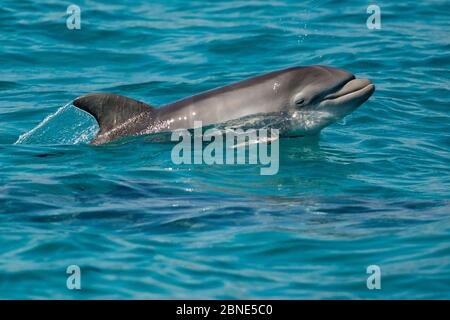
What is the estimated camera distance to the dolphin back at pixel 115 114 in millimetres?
13633

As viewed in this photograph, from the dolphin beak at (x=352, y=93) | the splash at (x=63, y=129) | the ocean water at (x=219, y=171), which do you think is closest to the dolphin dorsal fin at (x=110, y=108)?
the ocean water at (x=219, y=171)

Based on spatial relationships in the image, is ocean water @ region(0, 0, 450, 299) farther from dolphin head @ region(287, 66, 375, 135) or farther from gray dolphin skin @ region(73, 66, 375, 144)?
dolphin head @ region(287, 66, 375, 135)

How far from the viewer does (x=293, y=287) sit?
361 inches

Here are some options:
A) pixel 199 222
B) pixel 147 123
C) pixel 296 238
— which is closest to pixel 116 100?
pixel 147 123

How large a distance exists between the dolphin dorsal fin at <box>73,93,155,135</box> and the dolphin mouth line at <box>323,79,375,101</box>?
252cm

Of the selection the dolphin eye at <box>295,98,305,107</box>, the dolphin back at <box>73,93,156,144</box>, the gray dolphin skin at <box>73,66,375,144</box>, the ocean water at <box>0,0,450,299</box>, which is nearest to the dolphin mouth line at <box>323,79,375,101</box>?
the gray dolphin skin at <box>73,66,375,144</box>

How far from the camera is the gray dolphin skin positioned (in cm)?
1397

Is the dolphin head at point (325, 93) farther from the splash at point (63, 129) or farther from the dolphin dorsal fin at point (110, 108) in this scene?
the splash at point (63, 129)

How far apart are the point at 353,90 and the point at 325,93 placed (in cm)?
38

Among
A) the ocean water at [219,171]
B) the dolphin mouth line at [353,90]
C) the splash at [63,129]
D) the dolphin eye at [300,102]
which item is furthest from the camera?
the splash at [63,129]

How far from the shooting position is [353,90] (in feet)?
45.8

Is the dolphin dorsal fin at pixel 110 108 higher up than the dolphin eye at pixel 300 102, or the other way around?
the dolphin eye at pixel 300 102

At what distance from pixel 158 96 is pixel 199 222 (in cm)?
760

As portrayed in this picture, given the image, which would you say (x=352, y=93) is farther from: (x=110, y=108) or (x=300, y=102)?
(x=110, y=108)
